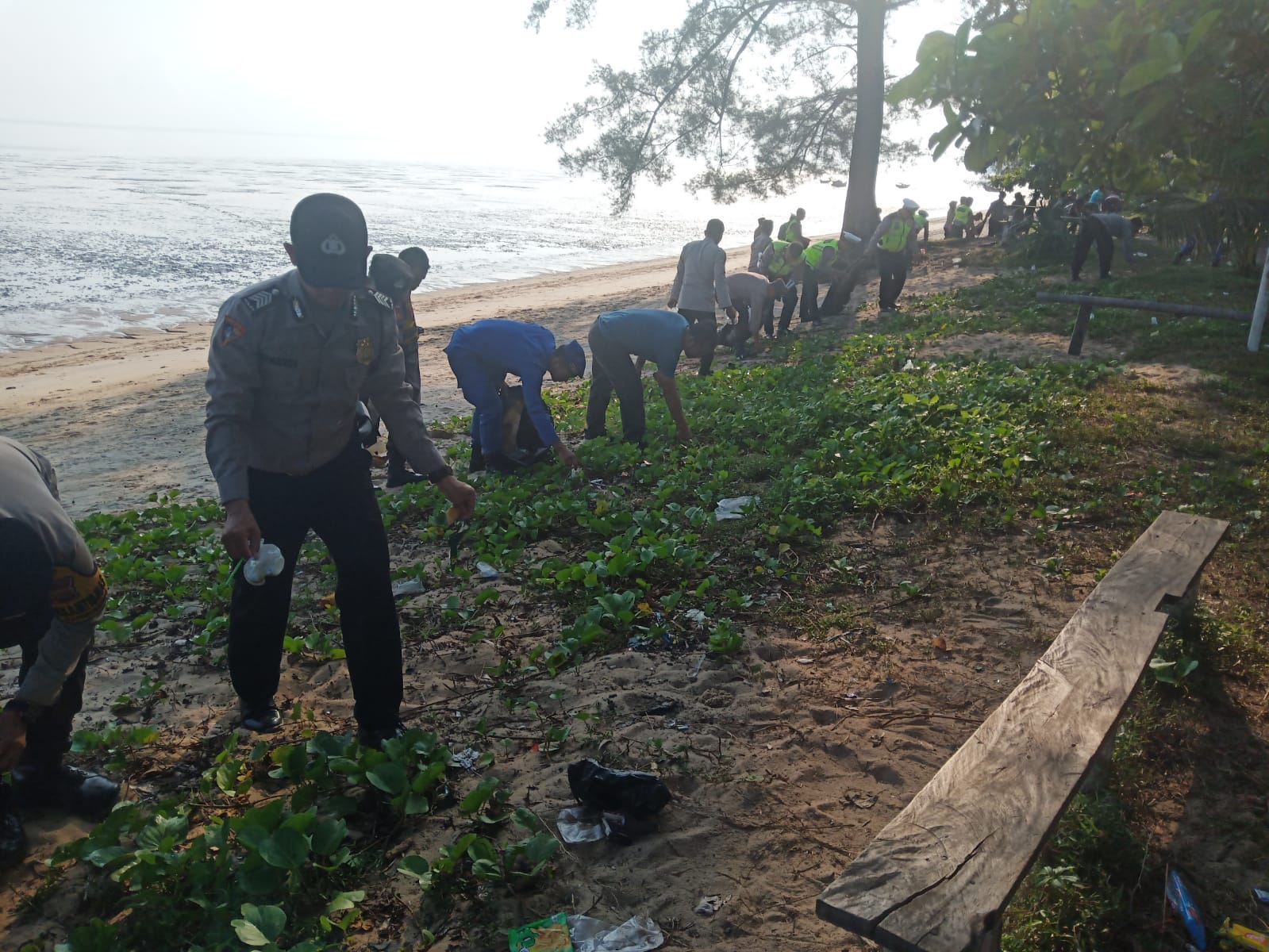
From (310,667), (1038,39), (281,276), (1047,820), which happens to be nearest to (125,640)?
(310,667)

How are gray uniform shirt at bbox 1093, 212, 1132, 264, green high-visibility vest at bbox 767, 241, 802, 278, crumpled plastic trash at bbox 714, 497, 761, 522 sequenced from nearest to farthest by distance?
crumpled plastic trash at bbox 714, 497, 761, 522
gray uniform shirt at bbox 1093, 212, 1132, 264
green high-visibility vest at bbox 767, 241, 802, 278

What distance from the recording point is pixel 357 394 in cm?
334

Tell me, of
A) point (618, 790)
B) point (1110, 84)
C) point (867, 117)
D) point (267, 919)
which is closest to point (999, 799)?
→ point (618, 790)

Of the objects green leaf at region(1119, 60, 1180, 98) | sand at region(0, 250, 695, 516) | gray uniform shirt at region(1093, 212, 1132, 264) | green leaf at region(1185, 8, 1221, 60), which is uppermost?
green leaf at region(1185, 8, 1221, 60)

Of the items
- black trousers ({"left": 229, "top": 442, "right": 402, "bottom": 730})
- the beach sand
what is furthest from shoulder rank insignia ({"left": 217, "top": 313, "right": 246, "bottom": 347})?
the beach sand

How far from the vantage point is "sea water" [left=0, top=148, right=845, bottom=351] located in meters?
19.0

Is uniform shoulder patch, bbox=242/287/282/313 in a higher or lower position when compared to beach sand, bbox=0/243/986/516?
higher

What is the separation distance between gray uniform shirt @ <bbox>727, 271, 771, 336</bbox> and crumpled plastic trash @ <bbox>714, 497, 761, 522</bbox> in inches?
239

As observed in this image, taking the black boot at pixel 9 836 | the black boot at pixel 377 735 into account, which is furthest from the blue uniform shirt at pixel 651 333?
the black boot at pixel 9 836

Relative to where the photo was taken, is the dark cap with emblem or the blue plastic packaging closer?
the blue plastic packaging

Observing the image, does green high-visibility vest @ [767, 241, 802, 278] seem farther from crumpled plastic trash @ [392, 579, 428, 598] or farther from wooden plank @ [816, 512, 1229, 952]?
wooden plank @ [816, 512, 1229, 952]

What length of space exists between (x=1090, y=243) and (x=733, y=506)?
10.5 metres

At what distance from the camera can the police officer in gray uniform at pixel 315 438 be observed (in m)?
3.09

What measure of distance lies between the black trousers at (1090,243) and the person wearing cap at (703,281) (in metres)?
5.82
